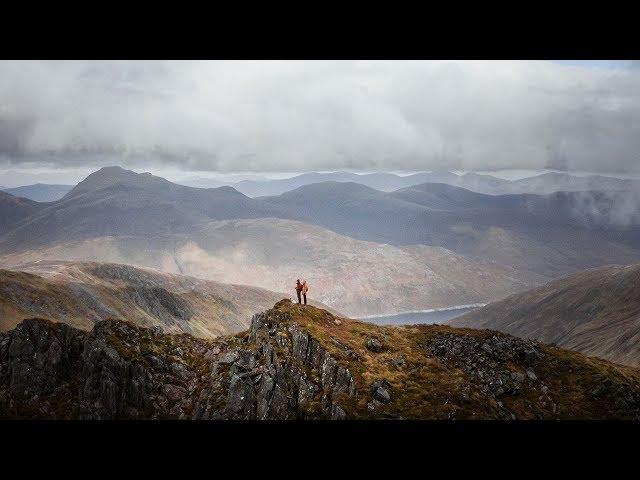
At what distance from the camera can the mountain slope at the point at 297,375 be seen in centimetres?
3438

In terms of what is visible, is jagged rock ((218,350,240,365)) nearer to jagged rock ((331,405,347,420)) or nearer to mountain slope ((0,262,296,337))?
jagged rock ((331,405,347,420))

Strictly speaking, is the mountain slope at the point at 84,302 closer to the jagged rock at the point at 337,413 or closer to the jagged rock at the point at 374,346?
the jagged rock at the point at 374,346

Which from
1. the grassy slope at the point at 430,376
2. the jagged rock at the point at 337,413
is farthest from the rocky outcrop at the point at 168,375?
the grassy slope at the point at 430,376

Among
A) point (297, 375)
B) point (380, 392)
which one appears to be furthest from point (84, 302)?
point (380, 392)

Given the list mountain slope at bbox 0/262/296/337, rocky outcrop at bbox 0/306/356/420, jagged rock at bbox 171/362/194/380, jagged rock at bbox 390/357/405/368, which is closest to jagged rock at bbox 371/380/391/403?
rocky outcrop at bbox 0/306/356/420

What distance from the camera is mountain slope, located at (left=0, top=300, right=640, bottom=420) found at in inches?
1353

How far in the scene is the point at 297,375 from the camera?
35.8 meters
